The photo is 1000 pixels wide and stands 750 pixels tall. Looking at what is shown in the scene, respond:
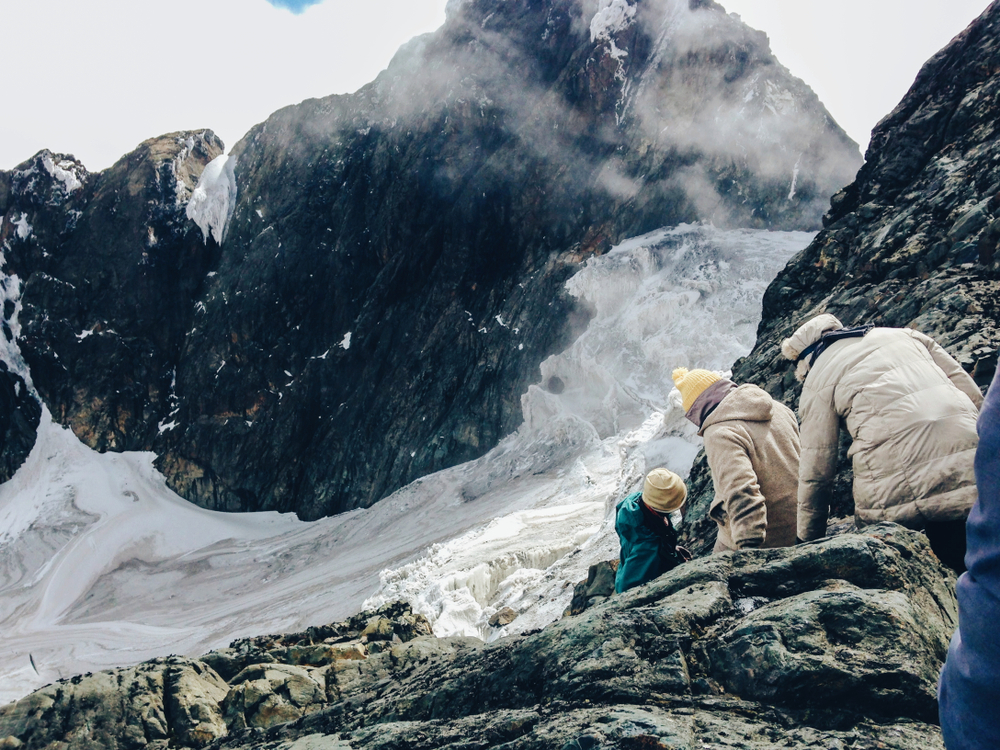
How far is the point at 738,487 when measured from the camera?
3365 millimetres

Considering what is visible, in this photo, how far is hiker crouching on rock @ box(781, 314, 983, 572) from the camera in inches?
105

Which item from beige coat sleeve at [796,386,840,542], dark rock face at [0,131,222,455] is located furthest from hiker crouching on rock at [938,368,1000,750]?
dark rock face at [0,131,222,455]

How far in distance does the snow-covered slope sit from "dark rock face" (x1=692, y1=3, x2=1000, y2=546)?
11964 millimetres

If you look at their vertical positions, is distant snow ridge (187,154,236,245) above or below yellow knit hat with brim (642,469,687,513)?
above

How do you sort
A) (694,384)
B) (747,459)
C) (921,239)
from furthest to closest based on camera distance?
(921,239) → (694,384) → (747,459)

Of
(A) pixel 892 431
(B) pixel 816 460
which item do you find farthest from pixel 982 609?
(B) pixel 816 460

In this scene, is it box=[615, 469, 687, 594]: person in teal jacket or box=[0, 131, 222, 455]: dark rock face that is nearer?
box=[615, 469, 687, 594]: person in teal jacket

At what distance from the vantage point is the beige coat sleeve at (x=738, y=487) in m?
3.35

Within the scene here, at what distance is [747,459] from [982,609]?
8.29 ft

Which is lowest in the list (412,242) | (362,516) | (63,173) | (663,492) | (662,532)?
(362,516)

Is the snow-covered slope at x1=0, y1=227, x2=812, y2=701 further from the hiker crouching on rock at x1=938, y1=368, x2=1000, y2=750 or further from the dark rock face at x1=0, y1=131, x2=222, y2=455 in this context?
the hiker crouching on rock at x1=938, y1=368, x2=1000, y2=750

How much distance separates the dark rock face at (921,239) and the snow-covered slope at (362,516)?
39.3 feet

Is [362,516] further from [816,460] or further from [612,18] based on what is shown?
[816,460]

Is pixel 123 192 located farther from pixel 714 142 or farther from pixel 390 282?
pixel 714 142
